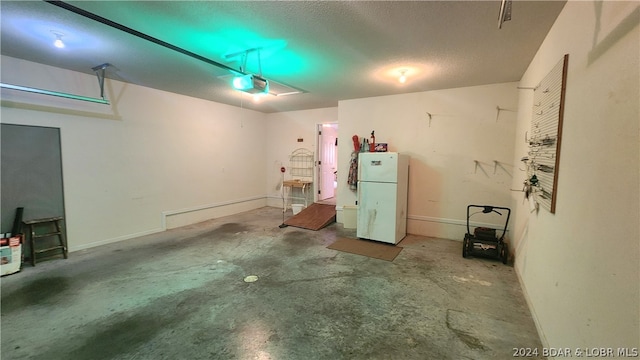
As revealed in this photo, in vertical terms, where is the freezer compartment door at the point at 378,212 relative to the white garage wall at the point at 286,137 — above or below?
below

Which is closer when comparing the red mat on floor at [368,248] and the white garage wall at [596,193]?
the white garage wall at [596,193]

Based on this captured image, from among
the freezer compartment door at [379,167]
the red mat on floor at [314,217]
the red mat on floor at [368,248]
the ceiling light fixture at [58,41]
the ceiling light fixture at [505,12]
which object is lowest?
the red mat on floor at [368,248]

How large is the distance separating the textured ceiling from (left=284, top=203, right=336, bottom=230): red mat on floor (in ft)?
9.41

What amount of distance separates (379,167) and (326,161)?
2.88 meters

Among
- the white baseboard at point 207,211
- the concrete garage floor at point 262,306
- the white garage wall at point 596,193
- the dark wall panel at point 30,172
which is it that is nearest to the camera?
the white garage wall at point 596,193

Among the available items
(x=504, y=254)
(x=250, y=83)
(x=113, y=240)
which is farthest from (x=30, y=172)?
(x=504, y=254)

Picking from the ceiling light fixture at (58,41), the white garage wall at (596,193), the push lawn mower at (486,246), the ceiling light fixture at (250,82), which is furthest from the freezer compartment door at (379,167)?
the ceiling light fixture at (58,41)

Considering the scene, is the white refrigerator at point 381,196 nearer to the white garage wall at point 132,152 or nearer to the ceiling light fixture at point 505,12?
the ceiling light fixture at point 505,12

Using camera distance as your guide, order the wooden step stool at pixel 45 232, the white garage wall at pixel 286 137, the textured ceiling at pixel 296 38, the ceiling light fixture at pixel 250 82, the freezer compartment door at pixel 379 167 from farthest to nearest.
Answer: the white garage wall at pixel 286 137
the freezer compartment door at pixel 379 167
the wooden step stool at pixel 45 232
the ceiling light fixture at pixel 250 82
the textured ceiling at pixel 296 38

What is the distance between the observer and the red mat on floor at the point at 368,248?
3.91 meters

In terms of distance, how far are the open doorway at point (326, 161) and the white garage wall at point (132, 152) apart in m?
2.09

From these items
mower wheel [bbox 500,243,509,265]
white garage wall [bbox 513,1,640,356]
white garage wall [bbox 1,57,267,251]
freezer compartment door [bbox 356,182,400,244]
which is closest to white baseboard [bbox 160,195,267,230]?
white garage wall [bbox 1,57,267,251]

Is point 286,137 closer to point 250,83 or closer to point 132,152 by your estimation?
point 132,152

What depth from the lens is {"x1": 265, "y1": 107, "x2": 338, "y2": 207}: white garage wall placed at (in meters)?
6.66
